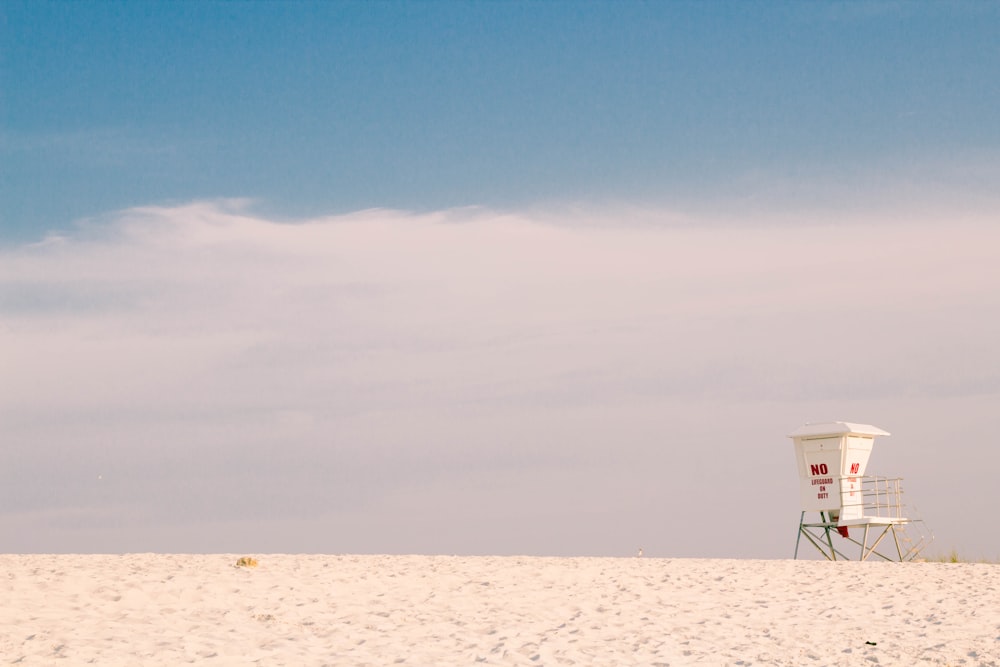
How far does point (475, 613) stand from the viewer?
14.8 m

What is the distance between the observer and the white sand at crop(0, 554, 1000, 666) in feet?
41.3

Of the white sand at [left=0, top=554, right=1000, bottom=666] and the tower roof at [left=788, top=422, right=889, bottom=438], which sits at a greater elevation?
the tower roof at [left=788, top=422, right=889, bottom=438]

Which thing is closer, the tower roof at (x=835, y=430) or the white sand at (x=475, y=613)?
the white sand at (x=475, y=613)

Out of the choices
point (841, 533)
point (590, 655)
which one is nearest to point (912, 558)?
point (841, 533)

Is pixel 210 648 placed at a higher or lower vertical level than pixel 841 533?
lower

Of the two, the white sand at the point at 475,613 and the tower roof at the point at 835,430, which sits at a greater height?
the tower roof at the point at 835,430

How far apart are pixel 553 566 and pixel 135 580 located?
6585 mm

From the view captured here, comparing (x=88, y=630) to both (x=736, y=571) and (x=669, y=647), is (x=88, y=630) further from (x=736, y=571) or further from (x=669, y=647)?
(x=736, y=571)

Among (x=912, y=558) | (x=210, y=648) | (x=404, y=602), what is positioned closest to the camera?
(x=210, y=648)

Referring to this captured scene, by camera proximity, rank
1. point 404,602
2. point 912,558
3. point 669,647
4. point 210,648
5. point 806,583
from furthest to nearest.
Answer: point 912,558 → point 806,583 → point 404,602 → point 669,647 → point 210,648

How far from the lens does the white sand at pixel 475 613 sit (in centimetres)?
1258

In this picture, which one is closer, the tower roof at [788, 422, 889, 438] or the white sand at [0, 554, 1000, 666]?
the white sand at [0, 554, 1000, 666]

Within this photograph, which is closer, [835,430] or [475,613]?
[475,613]

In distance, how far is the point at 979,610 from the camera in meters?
16.0
